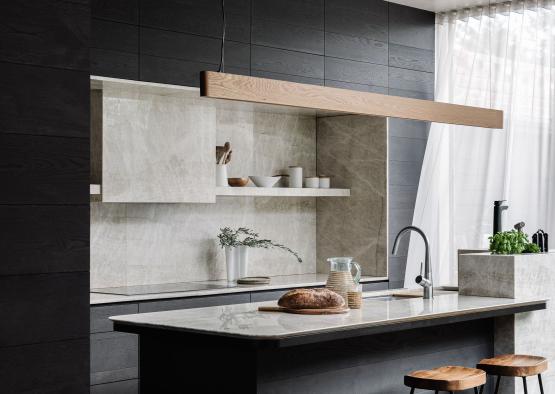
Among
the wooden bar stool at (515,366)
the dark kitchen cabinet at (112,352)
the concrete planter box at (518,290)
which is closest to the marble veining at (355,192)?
the concrete planter box at (518,290)

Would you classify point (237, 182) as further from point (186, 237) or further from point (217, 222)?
point (186, 237)

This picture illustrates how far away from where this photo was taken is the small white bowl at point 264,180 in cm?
624

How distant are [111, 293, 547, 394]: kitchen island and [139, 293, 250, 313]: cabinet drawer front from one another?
33.0 inches

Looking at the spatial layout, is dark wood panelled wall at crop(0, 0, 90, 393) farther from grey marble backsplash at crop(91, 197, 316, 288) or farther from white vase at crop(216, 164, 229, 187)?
white vase at crop(216, 164, 229, 187)

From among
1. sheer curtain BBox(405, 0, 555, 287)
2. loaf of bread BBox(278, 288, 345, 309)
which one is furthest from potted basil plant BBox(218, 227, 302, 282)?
loaf of bread BBox(278, 288, 345, 309)

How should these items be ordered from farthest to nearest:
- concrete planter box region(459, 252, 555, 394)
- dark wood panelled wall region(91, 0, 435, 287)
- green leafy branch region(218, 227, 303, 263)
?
green leafy branch region(218, 227, 303, 263) → dark wood panelled wall region(91, 0, 435, 287) → concrete planter box region(459, 252, 555, 394)

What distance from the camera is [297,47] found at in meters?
6.28

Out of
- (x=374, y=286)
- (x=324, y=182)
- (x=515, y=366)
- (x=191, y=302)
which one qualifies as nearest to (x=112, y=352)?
(x=191, y=302)

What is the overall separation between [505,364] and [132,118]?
2496 millimetres

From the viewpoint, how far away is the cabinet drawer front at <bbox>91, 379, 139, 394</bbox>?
189 inches

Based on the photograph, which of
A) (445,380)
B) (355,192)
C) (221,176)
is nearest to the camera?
(445,380)

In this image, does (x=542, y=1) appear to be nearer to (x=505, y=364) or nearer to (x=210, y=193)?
(x=210, y=193)

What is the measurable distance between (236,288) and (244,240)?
2.37ft

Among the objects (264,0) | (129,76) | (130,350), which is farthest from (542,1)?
(130,350)
